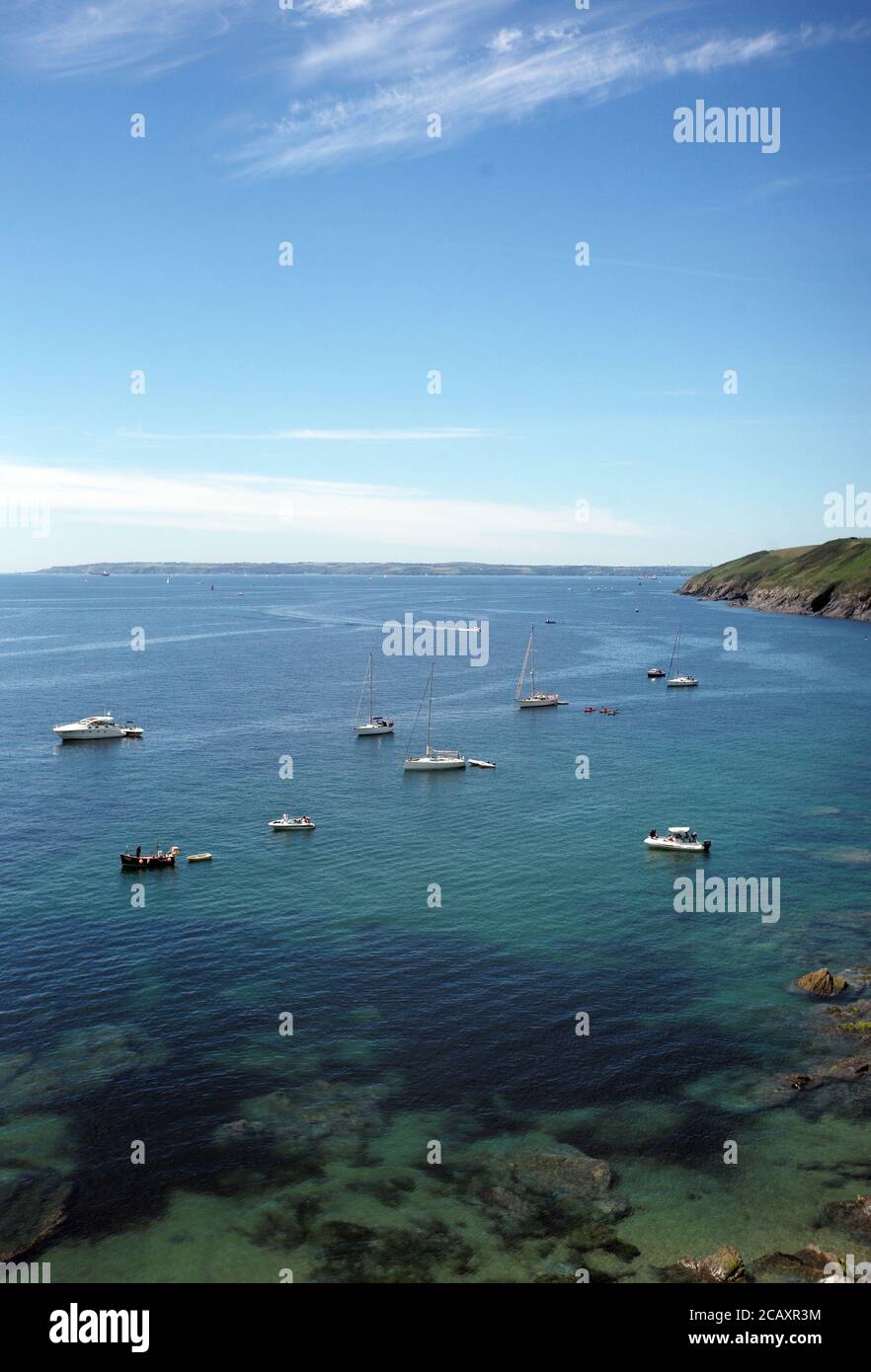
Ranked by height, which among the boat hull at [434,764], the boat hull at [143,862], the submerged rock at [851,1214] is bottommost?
the submerged rock at [851,1214]

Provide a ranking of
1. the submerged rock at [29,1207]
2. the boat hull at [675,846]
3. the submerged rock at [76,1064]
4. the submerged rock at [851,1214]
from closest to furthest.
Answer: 1. the submerged rock at [29,1207]
2. the submerged rock at [851,1214]
3. the submerged rock at [76,1064]
4. the boat hull at [675,846]

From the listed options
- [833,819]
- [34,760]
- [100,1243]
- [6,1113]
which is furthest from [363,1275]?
[34,760]

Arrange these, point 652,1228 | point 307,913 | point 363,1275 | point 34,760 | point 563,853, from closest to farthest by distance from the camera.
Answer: point 363,1275 < point 652,1228 < point 307,913 < point 563,853 < point 34,760

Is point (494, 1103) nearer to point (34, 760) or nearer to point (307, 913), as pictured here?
point (307, 913)

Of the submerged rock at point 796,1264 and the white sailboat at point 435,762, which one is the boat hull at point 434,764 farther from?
the submerged rock at point 796,1264

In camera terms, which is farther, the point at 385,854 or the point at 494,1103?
the point at 385,854

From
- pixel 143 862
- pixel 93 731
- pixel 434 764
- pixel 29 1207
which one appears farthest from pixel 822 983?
pixel 93 731

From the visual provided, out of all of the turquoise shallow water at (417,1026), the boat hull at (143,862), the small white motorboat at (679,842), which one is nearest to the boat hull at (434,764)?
the turquoise shallow water at (417,1026)
